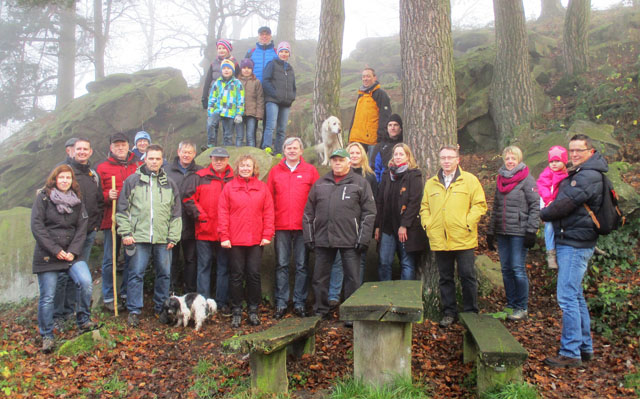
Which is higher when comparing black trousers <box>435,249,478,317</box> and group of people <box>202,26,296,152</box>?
group of people <box>202,26,296,152</box>

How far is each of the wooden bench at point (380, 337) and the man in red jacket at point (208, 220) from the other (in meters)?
2.80

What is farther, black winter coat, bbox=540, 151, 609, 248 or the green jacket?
the green jacket

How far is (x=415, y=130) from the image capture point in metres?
6.38

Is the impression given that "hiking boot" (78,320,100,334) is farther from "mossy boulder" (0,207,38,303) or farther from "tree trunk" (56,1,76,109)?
"tree trunk" (56,1,76,109)

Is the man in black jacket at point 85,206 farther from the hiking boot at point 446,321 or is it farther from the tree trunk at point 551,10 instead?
the tree trunk at point 551,10

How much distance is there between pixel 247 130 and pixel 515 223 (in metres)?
5.09

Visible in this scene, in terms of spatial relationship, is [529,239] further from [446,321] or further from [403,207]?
[403,207]

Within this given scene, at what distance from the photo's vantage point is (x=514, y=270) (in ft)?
17.9

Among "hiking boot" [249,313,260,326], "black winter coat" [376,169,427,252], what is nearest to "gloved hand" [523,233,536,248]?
"black winter coat" [376,169,427,252]

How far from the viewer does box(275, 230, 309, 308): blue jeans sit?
5953 mm

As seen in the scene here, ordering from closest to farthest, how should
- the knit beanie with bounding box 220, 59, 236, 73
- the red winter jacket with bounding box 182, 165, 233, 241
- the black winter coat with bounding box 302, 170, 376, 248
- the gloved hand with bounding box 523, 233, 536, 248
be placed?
1. the gloved hand with bounding box 523, 233, 536, 248
2. the black winter coat with bounding box 302, 170, 376, 248
3. the red winter jacket with bounding box 182, 165, 233, 241
4. the knit beanie with bounding box 220, 59, 236, 73

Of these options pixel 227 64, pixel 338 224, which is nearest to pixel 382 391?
pixel 338 224

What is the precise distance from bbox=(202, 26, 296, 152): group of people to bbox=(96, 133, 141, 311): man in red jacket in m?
2.11

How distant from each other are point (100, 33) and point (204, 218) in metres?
16.3
